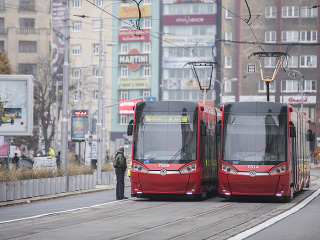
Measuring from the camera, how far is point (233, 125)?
965 inches

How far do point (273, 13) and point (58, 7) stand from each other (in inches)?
1031

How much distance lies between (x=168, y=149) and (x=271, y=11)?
76813mm

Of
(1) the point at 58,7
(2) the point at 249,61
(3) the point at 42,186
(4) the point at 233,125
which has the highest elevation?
(1) the point at 58,7

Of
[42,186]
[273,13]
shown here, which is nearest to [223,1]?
[273,13]

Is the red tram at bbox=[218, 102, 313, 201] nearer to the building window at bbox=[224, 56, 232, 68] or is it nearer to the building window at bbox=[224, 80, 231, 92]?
the building window at bbox=[224, 56, 232, 68]

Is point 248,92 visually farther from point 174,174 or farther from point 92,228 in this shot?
point 92,228

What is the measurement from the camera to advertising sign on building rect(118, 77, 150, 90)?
10969 cm

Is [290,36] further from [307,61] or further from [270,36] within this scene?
[307,61]

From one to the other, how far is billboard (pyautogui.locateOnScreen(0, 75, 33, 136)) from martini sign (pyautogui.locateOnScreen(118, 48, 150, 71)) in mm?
75110

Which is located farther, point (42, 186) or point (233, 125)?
point (42, 186)

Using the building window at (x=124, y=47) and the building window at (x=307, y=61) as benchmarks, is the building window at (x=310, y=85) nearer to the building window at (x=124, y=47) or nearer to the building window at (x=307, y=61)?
the building window at (x=307, y=61)

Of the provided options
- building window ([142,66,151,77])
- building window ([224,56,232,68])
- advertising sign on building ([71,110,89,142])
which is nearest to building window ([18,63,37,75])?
building window ([142,66,151,77])

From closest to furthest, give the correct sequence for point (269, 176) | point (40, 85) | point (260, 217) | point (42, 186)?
point (260, 217), point (269, 176), point (42, 186), point (40, 85)

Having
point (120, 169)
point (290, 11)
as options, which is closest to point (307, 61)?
point (290, 11)
